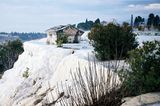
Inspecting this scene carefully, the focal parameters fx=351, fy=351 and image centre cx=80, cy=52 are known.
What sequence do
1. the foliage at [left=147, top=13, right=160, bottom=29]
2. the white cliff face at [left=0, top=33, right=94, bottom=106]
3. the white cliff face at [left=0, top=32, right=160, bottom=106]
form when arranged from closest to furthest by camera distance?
the white cliff face at [left=0, top=32, right=160, bottom=106] < the white cliff face at [left=0, top=33, right=94, bottom=106] < the foliage at [left=147, top=13, right=160, bottom=29]

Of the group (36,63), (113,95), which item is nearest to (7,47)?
(36,63)

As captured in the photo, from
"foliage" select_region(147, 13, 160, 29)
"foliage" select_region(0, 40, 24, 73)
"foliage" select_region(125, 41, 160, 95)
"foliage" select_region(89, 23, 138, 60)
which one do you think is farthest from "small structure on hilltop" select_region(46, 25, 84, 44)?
"foliage" select_region(125, 41, 160, 95)

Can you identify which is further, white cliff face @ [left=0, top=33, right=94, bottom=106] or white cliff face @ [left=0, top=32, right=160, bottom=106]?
white cliff face @ [left=0, top=33, right=94, bottom=106]

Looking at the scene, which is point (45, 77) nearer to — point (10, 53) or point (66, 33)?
point (66, 33)

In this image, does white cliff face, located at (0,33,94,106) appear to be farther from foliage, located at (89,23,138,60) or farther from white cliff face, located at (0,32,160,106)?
foliage, located at (89,23,138,60)

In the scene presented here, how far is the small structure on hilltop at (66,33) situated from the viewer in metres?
43.8

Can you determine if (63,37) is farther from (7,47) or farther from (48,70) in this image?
(7,47)

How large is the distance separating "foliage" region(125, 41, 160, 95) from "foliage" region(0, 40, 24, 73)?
56.0 meters

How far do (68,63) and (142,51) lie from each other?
9884mm

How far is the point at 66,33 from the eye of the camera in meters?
46.2

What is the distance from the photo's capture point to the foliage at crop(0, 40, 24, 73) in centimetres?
6881

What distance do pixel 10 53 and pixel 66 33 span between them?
27.9 m

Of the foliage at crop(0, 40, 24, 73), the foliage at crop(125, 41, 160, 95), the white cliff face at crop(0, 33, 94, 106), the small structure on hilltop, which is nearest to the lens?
the foliage at crop(125, 41, 160, 95)

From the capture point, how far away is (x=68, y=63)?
75.0ft
